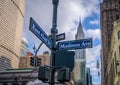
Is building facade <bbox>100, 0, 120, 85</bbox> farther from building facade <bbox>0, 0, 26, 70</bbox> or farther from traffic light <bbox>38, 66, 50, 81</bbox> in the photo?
traffic light <bbox>38, 66, 50, 81</bbox>

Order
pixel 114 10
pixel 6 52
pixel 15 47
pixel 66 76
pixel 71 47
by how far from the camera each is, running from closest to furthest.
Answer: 1. pixel 66 76
2. pixel 71 47
3. pixel 114 10
4. pixel 6 52
5. pixel 15 47

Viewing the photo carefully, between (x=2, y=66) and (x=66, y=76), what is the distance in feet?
431

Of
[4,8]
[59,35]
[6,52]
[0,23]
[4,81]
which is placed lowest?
[4,81]

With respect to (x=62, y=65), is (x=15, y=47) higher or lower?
higher

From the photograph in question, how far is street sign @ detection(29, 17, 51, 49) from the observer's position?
10.6 meters

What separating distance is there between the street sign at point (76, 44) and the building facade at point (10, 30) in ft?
421

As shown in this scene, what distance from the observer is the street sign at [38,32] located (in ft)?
34.6

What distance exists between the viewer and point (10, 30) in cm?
15400

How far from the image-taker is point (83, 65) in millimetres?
154000

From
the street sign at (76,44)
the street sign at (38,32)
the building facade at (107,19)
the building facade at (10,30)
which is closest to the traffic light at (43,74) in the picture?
the street sign at (38,32)

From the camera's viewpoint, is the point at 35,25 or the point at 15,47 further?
the point at 15,47

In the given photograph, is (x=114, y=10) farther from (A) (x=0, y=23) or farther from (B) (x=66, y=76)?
(B) (x=66, y=76)

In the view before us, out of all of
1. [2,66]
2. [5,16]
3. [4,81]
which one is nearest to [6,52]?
[2,66]

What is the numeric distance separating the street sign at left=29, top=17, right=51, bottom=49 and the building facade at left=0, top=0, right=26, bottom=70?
128573 mm
